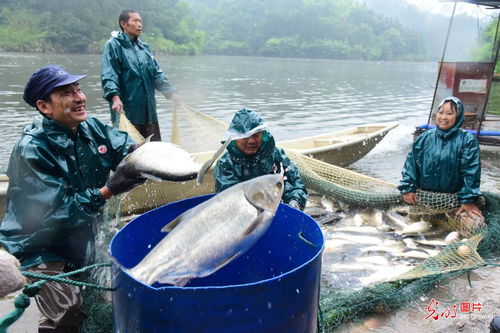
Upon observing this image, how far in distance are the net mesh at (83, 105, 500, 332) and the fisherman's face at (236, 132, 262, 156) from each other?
1481mm

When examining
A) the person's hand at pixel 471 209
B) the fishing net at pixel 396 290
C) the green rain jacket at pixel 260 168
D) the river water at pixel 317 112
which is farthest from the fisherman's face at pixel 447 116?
the green rain jacket at pixel 260 168

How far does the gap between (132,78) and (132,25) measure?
2.50 feet

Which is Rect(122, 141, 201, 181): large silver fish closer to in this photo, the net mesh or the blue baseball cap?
the blue baseball cap

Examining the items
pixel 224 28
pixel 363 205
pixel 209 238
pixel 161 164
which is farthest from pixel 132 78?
pixel 224 28

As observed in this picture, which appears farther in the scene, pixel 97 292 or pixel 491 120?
pixel 491 120

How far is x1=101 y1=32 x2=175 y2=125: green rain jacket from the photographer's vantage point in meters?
6.12

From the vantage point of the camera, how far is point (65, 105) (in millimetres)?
3236

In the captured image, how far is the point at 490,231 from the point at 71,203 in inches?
178

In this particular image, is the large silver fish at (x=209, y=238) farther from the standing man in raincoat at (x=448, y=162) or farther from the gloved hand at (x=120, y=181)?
the standing man in raincoat at (x=448, y=162)

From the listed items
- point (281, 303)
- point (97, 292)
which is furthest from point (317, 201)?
point (281, 303)

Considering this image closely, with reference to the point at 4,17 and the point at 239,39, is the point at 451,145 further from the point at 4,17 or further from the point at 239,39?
the point at 239,39

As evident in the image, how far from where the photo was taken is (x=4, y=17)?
205 ft

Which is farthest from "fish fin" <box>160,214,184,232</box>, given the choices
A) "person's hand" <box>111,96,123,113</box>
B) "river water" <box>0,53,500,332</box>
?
"person's hand" <box>111,96,123,113</box>

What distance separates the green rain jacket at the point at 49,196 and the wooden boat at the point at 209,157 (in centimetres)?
215
